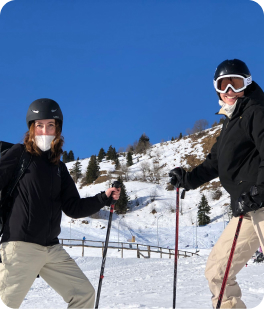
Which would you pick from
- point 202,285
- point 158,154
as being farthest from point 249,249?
point 158,154

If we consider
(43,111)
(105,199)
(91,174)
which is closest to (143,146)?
(91,174)

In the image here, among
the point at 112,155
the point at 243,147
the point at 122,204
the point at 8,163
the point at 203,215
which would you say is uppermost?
the point at 112,155

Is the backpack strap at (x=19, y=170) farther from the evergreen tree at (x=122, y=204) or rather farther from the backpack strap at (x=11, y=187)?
the evergreen tree at (x=122, y=204)

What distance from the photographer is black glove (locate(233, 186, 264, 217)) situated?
2.39 metres

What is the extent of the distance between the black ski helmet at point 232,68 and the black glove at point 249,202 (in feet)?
3.70

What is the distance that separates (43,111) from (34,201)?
0.88 meters

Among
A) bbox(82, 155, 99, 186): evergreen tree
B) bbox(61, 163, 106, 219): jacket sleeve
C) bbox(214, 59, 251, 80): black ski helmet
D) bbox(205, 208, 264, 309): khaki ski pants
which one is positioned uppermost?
bbox(82, 155, 99, 186): evergreen tree

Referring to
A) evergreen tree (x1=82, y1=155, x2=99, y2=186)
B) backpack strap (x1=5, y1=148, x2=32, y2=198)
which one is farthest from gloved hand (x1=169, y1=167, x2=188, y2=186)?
evergreen tree (x1=82, y1=155, x2=99, y2=186)

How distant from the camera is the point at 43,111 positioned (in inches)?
120

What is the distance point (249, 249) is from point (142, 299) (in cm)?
264

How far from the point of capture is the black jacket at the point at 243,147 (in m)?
2.49

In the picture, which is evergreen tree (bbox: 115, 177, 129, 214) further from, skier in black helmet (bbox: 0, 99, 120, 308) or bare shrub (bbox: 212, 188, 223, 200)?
skier in black helmet (bbox: 0, 99, 120, 308)

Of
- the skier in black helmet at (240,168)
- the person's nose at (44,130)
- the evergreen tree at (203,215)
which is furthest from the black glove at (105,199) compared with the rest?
the evergreen tree at (203,215)

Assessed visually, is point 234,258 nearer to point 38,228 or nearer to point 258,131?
point 258,131
